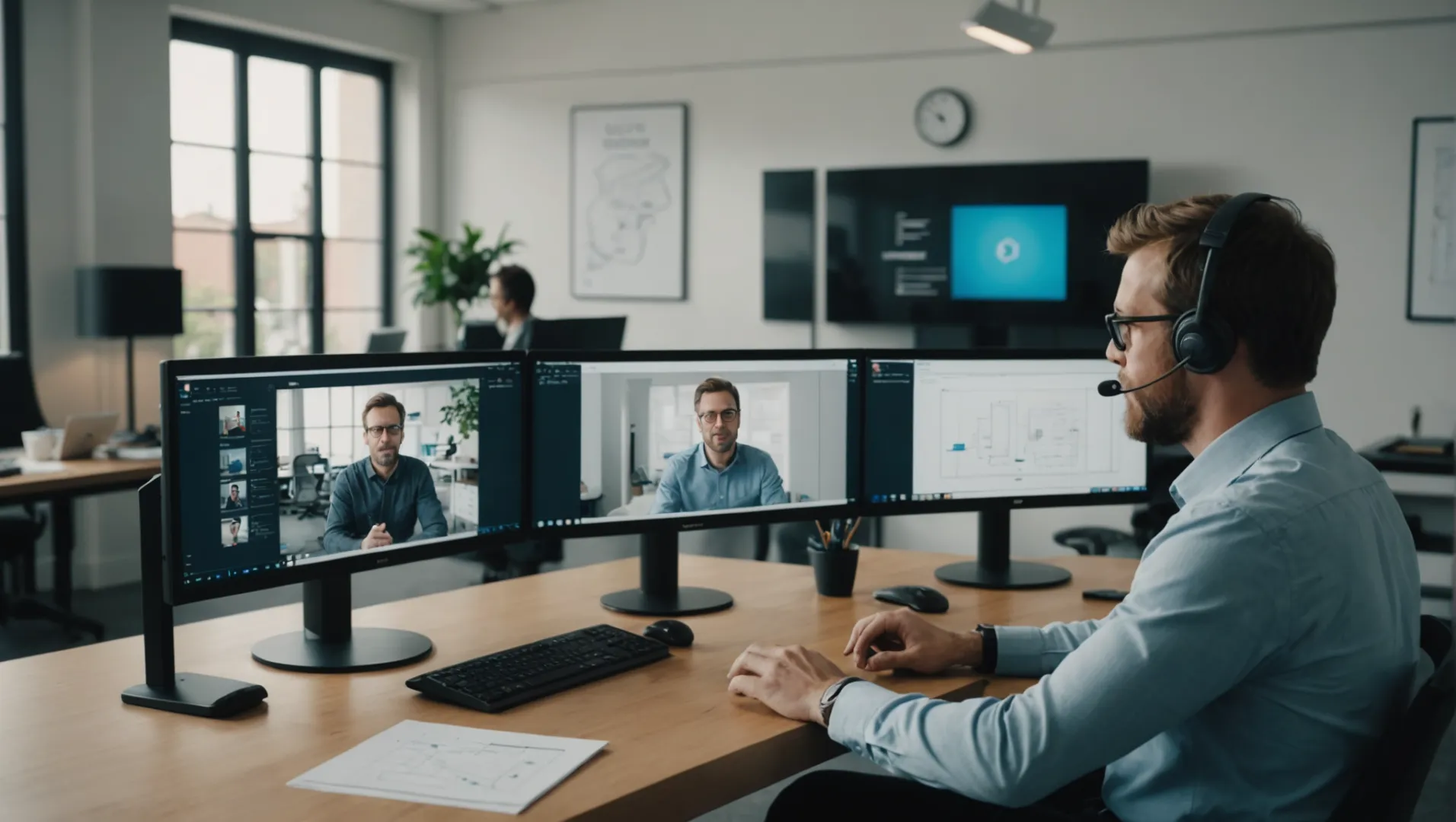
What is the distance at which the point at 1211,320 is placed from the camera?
4.40ft

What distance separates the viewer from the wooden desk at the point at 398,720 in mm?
1337

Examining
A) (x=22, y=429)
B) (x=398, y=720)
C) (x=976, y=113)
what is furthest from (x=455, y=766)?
(x=976, y=113)

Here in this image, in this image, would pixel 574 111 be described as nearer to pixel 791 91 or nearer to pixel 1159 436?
pixel 791 91

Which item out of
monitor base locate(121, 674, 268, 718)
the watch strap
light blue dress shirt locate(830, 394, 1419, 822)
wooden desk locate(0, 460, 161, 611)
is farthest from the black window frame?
light blue dress shirt locate(830, 394, 1419, 822)

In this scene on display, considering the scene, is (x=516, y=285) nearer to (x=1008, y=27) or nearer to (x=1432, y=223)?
(x=1008, y=27)

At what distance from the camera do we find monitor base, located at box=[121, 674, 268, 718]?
159 cm

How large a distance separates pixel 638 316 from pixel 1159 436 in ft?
18.1

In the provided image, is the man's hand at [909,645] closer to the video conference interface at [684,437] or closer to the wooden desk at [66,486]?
the video conference interface at [684,437]

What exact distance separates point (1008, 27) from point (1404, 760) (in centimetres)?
363

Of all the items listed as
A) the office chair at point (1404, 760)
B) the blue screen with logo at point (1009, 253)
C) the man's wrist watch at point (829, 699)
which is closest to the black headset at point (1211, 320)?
the office chair at point (1404, 760)

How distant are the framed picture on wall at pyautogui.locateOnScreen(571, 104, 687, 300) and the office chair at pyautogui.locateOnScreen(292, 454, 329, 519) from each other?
5013 mm

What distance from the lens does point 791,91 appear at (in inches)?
251

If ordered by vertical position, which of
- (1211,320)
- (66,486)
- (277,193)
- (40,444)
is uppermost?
(277,193)

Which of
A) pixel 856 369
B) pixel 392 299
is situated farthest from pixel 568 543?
pixel 856 369
